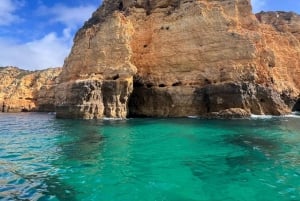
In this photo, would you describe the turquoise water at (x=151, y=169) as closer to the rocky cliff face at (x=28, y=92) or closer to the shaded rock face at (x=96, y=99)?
the shaded rock face at (x=96, y=99)

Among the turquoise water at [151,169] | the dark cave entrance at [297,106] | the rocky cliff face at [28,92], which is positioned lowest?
the turquoise water at [151,169]

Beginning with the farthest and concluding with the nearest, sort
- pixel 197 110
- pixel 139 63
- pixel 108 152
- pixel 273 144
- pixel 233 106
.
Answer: pixel 139 63, pixel 197 110, pixel 233 106, pixel 273 144, pixel 108 152

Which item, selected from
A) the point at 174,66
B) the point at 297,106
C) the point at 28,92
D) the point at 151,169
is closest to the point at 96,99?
the point at 174,66

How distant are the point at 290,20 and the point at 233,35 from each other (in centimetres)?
3183

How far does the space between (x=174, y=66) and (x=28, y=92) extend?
44244mm

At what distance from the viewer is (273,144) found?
18672 millimetres

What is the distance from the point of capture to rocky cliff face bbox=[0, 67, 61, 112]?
69.4m

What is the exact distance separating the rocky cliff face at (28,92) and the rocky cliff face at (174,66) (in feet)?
75.5

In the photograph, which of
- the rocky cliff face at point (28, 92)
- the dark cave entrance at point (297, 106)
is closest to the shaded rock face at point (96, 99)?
the dark cave entrance at point (297, 106)

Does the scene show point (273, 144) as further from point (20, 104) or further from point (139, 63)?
point (20, 104)

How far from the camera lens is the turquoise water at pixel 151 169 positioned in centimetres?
959

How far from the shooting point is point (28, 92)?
251 feet

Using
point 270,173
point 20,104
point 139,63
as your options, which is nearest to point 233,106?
point 139,63

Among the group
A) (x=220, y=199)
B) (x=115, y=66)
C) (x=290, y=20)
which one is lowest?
(x=220, y=199)
